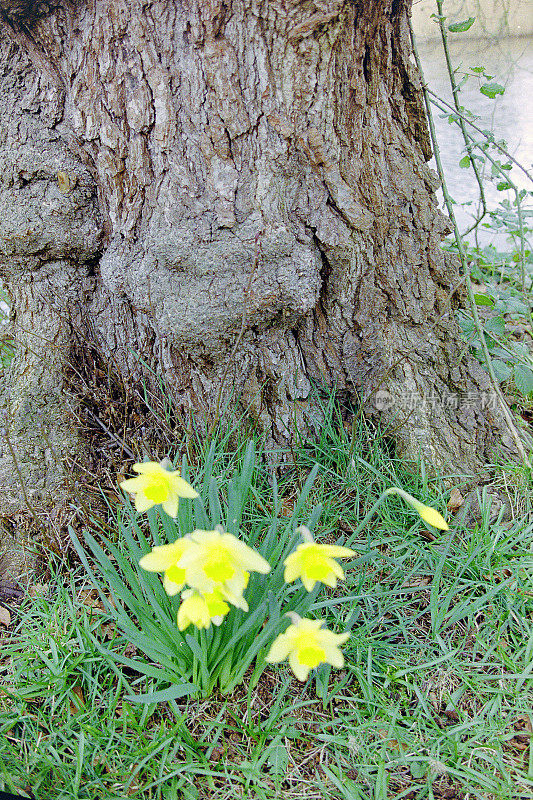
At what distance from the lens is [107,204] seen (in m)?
1.73

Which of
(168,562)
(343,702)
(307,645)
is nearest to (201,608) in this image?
(168,562)

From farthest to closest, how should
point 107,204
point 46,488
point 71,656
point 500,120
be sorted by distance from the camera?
point 500,120, point 46,488, point 107,204, point 71,656

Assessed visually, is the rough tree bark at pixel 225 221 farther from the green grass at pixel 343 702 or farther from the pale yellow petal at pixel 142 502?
the pale yellow petal at pixel 142 502

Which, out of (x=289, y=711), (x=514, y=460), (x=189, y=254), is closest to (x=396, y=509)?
(x=514, y=460)

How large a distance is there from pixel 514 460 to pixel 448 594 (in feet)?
2.19

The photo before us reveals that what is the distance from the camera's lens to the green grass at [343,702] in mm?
1239

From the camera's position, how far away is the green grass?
4.07 ft

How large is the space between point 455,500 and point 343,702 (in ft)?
2.52

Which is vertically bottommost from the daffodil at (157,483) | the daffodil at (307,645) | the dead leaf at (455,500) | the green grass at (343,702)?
the green grass at (343,702)

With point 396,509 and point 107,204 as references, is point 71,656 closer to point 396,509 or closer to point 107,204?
point 396,509

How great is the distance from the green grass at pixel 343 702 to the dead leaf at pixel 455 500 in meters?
0.08

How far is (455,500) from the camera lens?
184 cm

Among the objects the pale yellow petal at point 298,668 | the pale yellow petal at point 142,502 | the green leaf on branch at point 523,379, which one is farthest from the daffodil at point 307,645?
the green leaf on branch at point 523,379

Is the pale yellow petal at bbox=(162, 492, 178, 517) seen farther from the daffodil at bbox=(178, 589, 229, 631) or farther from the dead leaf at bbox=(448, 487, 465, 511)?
the dead leaf at bbox=(448, 487, 465, 511)
